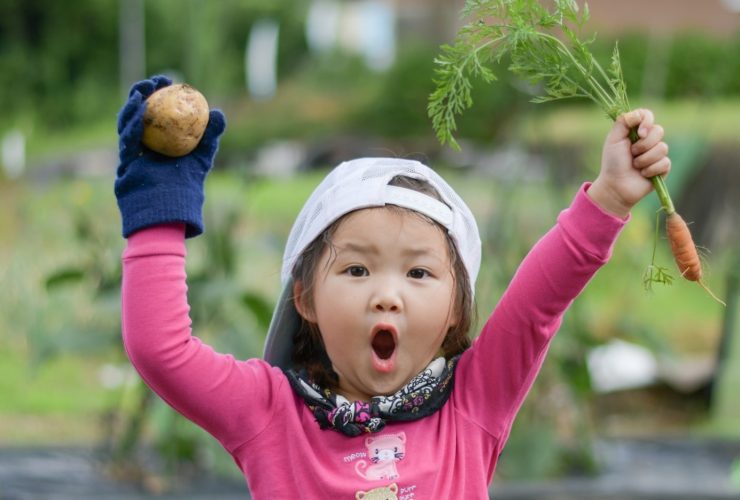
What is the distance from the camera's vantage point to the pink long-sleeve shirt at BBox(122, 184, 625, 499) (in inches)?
57.0

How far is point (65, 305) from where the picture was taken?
4.69m

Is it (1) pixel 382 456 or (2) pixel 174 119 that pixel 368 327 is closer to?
(1) pixel 382 456

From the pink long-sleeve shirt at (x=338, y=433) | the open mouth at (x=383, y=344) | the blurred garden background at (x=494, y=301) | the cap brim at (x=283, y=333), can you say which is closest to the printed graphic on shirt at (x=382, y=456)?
the pink long-sleeve shirt at (x=338, y=433)

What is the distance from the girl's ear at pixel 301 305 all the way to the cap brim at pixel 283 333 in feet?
0.06

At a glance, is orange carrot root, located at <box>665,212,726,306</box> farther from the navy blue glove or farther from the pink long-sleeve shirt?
the navy blue glove

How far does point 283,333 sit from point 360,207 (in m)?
0.24

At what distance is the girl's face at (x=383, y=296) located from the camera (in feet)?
4.87

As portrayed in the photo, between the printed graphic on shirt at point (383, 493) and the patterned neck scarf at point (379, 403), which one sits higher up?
the patterned neck scarf at point (379, 403)

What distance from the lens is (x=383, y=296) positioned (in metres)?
1.47

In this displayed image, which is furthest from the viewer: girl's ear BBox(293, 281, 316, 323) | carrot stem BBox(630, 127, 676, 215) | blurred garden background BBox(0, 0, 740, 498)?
blurred garden background BBox(0, 0, 740, 498)

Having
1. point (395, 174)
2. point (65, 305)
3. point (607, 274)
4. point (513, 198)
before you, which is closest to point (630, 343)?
point (607, 274)

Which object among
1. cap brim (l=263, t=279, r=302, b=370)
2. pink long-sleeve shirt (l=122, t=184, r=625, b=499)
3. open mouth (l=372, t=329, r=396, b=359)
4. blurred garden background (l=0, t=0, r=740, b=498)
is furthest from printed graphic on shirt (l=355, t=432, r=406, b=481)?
blurred garden background (l=0, t=0, r=740, b=498)

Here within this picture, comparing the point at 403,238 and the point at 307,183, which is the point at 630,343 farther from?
the point at 307,183

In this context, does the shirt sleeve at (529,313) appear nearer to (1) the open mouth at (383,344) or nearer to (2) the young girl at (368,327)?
(2) the young girl at (368,327)
